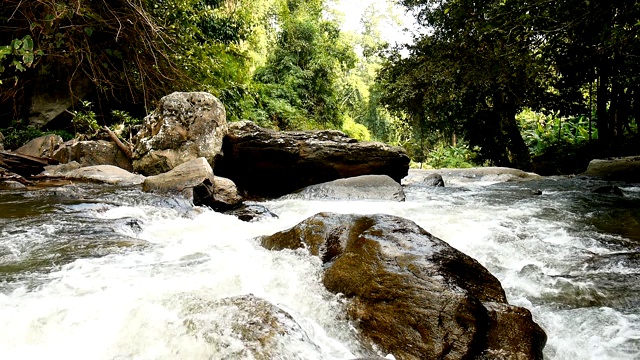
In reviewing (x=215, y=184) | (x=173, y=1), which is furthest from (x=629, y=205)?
(x=173, y=1)

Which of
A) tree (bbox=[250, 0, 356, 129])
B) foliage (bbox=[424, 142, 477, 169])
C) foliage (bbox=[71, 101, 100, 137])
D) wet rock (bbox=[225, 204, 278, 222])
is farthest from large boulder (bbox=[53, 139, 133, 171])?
foliage (bbox=[424, 142, 477, 169])

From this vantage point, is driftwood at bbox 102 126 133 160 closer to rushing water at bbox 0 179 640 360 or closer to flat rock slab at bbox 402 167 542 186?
rushing water at bbox 0 179 640 360

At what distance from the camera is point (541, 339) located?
2.12m

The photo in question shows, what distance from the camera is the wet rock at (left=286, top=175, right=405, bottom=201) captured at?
6.84 meters

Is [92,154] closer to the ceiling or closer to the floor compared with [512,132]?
closer to the ceiling

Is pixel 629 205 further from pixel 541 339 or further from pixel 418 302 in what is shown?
pixel 418 302

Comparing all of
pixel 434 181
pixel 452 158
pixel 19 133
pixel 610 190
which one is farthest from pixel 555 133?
pixel 19 133

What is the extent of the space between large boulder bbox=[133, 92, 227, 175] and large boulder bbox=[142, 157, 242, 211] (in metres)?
1.41

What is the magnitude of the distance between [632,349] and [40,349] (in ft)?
9.40

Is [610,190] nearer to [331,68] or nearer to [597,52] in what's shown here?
[597,52]

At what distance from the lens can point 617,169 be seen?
31.6ft

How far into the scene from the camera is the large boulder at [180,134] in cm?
739

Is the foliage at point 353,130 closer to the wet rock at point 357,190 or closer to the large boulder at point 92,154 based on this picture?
the large boulder at point 92,154

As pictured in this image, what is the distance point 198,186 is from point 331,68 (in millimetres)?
14549
